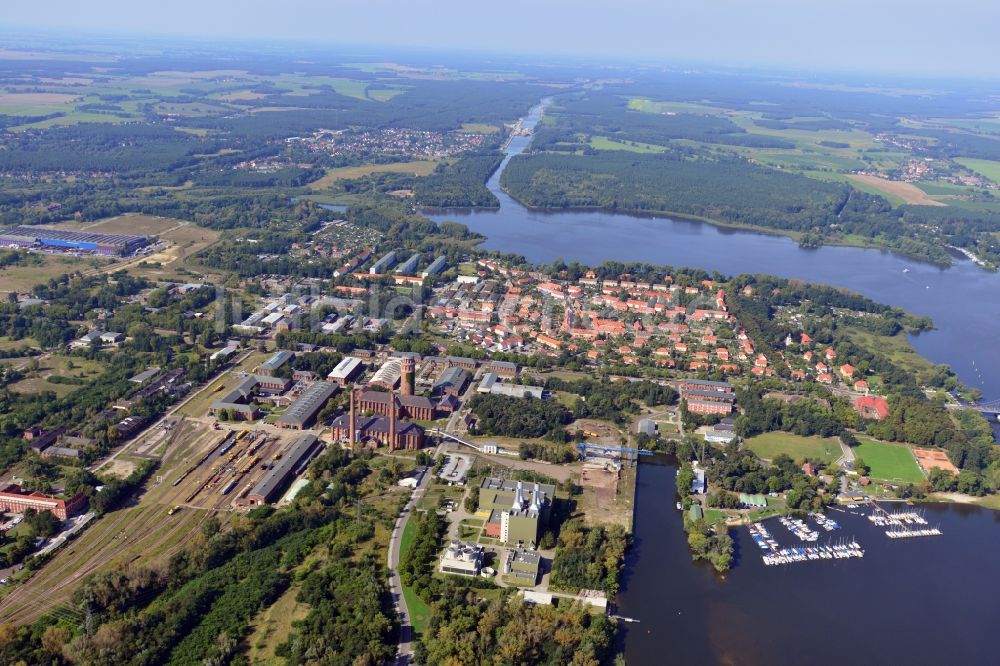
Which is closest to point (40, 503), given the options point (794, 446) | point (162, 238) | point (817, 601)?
point (817, 601)

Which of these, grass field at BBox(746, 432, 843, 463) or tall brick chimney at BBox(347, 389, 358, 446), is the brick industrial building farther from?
grass field at BBox(746, 432, 843, 463)

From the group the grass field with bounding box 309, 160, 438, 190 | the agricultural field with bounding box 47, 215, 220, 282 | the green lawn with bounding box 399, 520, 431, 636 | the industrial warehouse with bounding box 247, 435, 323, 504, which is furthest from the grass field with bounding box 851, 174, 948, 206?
the green lawn with bounding box 399, 520, 431, 636

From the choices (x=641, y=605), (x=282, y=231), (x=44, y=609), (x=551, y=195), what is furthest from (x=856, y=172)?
(x=44, y=609)

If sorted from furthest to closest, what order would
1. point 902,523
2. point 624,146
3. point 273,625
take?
point 624,146 < point 902,523 < point 273,625

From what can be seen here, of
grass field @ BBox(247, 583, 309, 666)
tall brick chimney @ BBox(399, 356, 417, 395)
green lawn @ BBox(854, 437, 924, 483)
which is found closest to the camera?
grass field @ BBox(247, 583, 309, 666)

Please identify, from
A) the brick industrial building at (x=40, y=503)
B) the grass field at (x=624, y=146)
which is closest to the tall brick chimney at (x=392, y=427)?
the brick industrial building at (x=40, y=503)

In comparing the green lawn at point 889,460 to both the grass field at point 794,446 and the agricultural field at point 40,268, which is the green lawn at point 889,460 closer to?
the grass field at point 794,446

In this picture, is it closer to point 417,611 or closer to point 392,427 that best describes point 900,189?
point 392,427
